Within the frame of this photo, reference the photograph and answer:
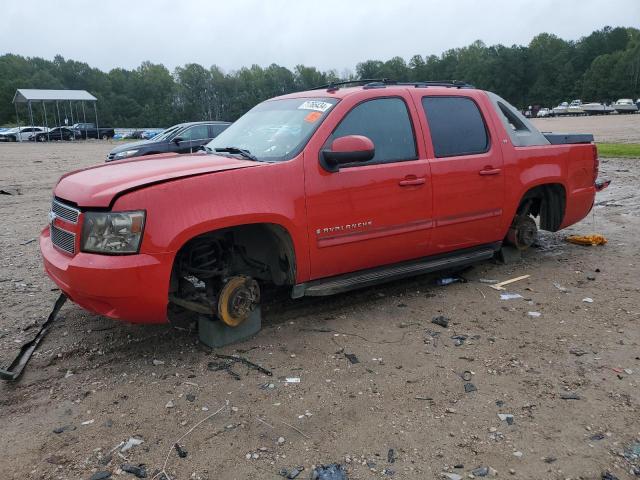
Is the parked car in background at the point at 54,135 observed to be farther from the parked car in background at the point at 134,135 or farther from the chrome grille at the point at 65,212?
the chrome grille at the point at 65,212

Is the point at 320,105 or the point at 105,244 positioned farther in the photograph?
the point at 320,105

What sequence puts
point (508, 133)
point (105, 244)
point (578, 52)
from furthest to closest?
point (578, 52) → point (508, 133) → point (105, 244)

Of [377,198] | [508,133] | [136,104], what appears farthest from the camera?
[136,104]

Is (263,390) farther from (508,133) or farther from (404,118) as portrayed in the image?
(508,133)

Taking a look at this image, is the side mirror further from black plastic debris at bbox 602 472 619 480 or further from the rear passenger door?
black plastic debris at bbox 602 472 619 480

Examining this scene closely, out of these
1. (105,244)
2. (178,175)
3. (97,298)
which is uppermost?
(178,175)

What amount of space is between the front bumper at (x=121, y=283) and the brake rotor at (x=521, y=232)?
12.9ft

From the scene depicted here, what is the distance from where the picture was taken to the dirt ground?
2740 mm

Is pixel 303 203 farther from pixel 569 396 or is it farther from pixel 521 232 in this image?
pixel 521 232

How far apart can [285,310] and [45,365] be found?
6.15ft

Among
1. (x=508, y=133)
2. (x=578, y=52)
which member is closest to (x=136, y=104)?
(x=578, y=52)

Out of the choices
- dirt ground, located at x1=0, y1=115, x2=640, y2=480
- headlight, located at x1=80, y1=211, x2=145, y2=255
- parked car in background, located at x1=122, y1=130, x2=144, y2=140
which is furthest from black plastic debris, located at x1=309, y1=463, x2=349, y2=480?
parked car in background, located at x1=122, y1=130, x2=144, y2=140

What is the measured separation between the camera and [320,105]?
14.5 ft

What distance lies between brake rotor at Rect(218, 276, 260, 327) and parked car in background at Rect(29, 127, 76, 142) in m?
53.7
